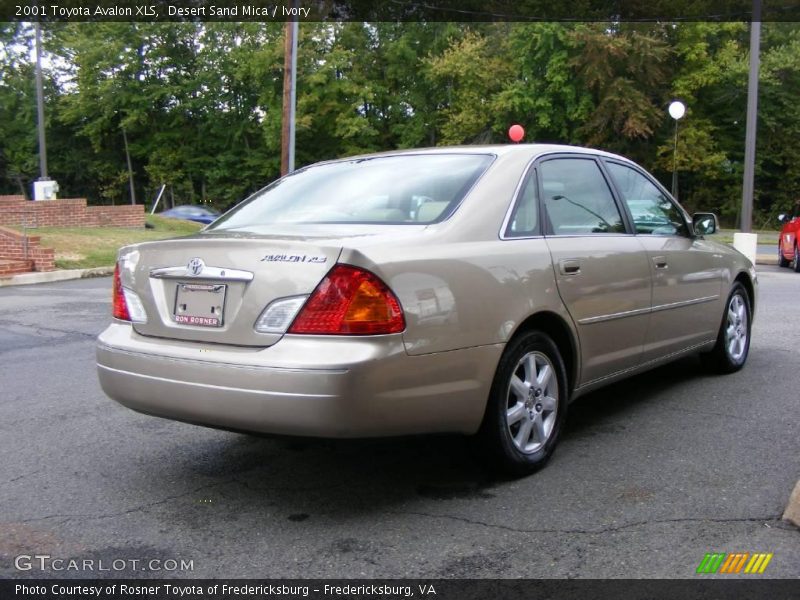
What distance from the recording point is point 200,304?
11.6ft

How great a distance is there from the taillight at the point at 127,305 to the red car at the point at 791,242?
1487cm

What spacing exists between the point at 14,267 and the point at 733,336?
12864mm

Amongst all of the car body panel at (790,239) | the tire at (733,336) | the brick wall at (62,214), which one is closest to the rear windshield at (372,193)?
the tire at (733,336)

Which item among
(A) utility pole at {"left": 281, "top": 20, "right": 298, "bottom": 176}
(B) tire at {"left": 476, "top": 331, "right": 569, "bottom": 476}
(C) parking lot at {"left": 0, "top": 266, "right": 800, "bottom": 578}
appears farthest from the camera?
(A) utility pole at {"left": 281, "top": 20, "right": 298, "bottom": 176}

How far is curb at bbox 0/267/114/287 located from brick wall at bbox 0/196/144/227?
4.67 m

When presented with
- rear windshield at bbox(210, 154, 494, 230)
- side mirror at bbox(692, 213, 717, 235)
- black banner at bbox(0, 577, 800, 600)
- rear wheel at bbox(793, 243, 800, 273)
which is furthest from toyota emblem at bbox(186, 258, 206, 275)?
rear wheel at bbox(793, 243, 800, 273)

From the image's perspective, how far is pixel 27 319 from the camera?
943 centimetres

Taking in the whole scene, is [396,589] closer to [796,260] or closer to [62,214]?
[796,260]

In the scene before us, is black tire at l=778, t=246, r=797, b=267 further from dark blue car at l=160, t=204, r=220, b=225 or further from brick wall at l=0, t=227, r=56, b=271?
dark blue car at l=160, t=204, r=220, b=225

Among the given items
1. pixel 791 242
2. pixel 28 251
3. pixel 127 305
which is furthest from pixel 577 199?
pixel 791 242

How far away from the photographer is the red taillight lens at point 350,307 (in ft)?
10.6

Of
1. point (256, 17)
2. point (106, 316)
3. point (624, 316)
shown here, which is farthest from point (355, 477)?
point (256, 17)

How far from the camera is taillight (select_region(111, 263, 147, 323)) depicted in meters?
3.80

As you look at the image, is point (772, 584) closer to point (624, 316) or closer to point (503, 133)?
point (624, 316)
